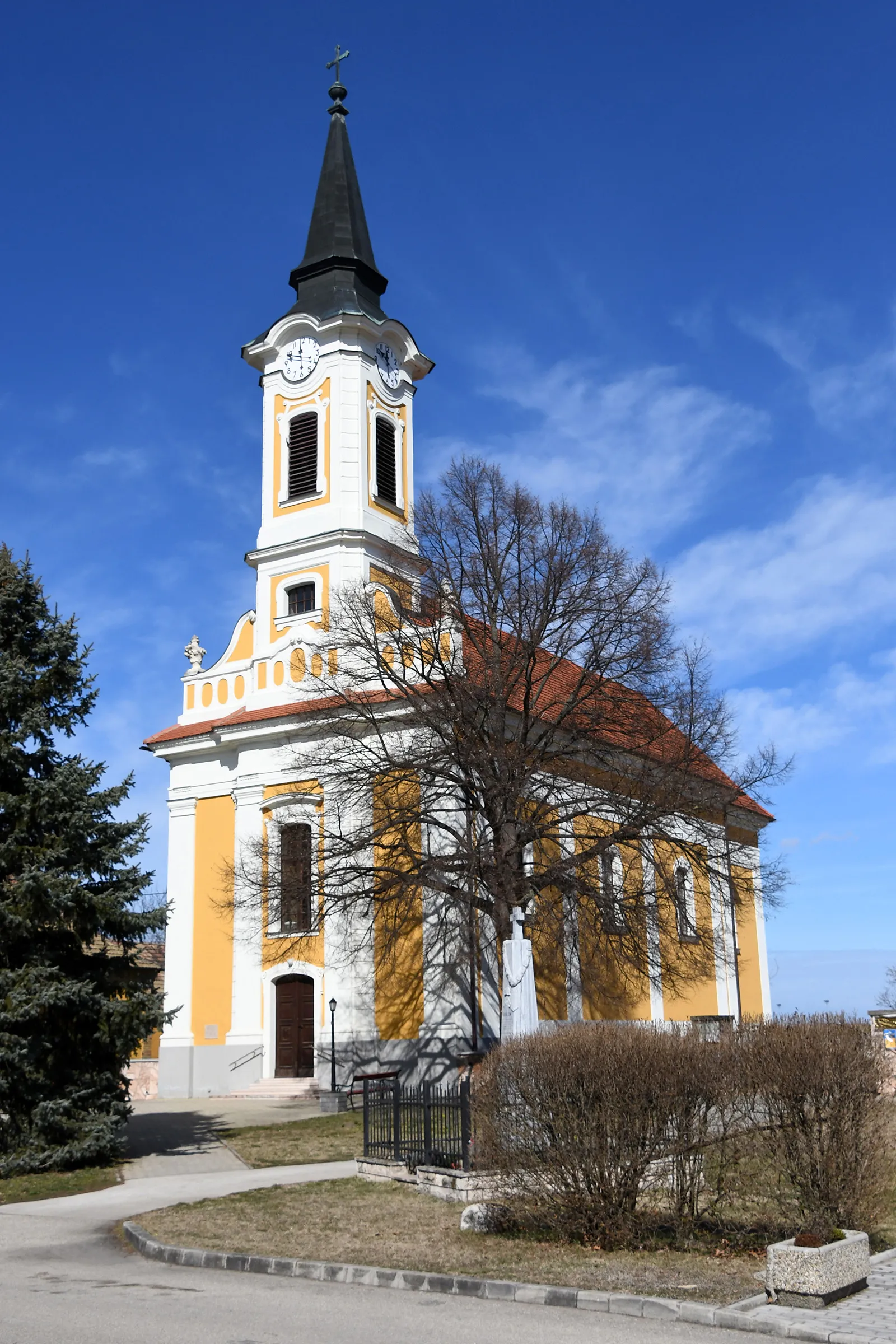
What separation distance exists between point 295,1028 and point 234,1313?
20.7 meters

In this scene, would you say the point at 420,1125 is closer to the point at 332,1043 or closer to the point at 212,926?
the point at 332,1043

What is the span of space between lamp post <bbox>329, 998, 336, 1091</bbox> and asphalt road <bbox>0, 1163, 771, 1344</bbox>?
15.1 meters

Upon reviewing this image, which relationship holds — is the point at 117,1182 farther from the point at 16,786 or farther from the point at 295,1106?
the point at 295,1106

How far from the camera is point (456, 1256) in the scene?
10.2m

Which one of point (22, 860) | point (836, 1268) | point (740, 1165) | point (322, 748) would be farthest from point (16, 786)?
point (836, 1268)

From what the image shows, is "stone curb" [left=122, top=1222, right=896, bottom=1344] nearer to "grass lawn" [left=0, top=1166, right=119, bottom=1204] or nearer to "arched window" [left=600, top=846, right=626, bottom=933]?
"grass lawn" [left=0, top=1166, right=119, bottom=1204]

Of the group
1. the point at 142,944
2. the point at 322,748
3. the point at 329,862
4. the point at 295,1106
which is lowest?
the point at 295,1106

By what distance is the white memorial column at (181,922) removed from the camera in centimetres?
3039

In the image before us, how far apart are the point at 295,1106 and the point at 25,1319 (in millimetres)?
17949

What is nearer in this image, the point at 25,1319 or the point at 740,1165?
the point at 25,1319

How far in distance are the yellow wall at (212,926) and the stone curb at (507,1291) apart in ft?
61.4

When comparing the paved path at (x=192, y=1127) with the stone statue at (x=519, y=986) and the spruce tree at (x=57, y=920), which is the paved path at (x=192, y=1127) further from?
the stone statue at (x=519, y=986)

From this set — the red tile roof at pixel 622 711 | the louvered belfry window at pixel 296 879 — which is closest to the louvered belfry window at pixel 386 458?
the red tile roof at pixel 622 711

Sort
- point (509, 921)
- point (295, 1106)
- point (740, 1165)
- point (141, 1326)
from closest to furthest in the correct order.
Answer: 1. point (141, 1326)
2. point (740, 1165)
3. point (509, 921)
4. point (295, 1106)
